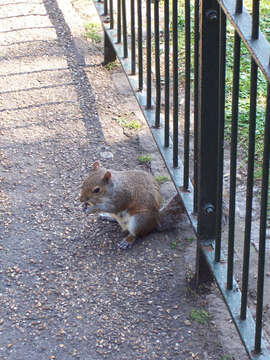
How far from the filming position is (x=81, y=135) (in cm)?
535

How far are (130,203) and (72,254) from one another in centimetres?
49

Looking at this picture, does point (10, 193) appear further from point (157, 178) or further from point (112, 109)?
point (112, 109)

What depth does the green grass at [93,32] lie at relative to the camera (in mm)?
7062

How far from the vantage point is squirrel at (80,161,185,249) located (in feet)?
13.4

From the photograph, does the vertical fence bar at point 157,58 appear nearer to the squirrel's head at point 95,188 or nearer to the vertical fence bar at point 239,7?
the squirrel's head at point 95,188

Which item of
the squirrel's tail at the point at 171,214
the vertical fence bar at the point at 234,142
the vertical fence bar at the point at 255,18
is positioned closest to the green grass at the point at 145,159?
the squirrel's tail at the point at 171,214

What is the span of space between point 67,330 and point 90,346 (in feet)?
0.57

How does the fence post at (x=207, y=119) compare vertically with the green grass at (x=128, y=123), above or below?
above

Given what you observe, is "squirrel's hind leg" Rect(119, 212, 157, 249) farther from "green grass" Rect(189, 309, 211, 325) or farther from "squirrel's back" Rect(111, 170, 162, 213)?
"green grass" Rect(189, 309, 211, 325)

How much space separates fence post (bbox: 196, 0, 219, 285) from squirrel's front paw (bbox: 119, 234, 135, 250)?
70cm

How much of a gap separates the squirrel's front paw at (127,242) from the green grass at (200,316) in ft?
2.41

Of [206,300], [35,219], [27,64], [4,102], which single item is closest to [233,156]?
[206,300]

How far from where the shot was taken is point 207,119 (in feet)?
10.1

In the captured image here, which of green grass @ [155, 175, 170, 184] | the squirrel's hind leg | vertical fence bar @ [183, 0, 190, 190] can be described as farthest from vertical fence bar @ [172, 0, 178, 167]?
green grass @ [155, 175, 170, 184]
